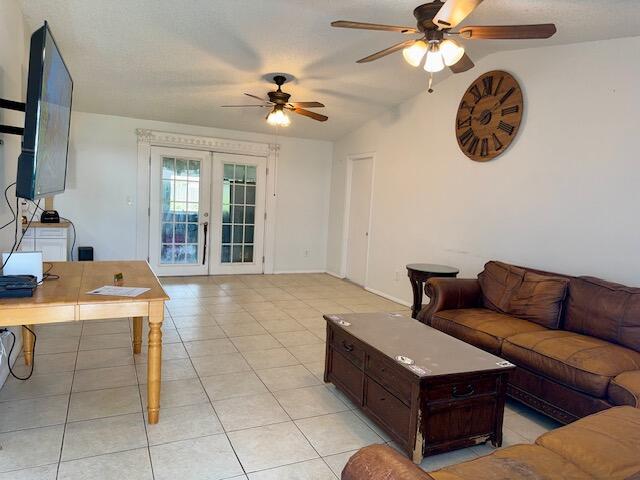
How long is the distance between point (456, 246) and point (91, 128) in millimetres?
5142

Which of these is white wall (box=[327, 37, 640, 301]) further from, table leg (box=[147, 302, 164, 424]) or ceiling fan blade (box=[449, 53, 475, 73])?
table leg (box=[147, 302, 164, 424])

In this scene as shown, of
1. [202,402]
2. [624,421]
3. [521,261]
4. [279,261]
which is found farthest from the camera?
[279,261]

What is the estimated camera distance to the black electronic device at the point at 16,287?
1.90 m

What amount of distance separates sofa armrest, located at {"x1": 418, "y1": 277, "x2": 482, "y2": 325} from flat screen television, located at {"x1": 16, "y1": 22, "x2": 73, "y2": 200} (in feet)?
9.15

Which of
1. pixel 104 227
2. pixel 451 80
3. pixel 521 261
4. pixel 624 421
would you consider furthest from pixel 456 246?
pixel 104 227

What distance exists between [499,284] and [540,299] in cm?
39

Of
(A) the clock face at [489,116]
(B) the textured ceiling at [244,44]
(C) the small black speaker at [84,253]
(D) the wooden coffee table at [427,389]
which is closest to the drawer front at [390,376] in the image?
(D) the wooden coffee table at [427,389]

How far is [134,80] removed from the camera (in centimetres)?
463

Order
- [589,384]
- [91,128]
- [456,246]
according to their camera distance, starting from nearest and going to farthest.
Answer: [589,384], [456,246], [91,128]

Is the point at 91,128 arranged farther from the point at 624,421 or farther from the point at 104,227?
the point at 624,421

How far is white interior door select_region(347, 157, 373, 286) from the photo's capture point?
6227mm

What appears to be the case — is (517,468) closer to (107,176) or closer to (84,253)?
(84,253)

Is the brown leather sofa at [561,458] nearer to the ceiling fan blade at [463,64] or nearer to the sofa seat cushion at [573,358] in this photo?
the sofa seat cushion at [573,358]

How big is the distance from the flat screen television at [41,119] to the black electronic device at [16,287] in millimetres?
410
